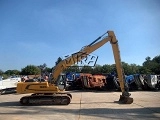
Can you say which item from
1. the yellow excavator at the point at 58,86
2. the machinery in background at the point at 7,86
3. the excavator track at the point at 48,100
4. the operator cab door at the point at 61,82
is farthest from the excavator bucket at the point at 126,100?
the machinery in background at the point at 7,86

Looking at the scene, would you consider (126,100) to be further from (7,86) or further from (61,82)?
(7,86)

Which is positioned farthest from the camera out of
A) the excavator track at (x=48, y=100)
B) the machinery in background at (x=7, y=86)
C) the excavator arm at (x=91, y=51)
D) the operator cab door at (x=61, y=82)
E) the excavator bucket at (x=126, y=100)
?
the machinery in background at (x=7, y=86)

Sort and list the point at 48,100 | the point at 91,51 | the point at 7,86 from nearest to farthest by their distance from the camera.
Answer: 1. the point at 48,100
2. the point at 91,51
3. the point at 7,86

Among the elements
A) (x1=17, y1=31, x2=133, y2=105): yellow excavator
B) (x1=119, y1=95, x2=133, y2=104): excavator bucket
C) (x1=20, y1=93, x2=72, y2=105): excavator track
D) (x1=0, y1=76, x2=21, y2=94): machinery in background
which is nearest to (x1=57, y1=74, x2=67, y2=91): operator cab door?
(x1=17, y1=31, x2=133, y2=105): yellow excavator

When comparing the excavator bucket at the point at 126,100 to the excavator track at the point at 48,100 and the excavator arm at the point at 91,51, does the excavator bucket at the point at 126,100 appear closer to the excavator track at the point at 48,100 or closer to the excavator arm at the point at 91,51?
the excavator arm at the point at 91,51

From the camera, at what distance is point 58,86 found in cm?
1664

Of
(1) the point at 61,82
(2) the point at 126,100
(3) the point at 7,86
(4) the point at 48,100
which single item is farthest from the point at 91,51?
(3) the point at 7,86

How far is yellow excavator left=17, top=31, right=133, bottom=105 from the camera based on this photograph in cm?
1585

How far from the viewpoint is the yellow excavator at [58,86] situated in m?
15.9

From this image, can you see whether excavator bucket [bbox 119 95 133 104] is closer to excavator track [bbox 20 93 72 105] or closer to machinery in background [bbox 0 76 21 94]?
excavator track [bbox 20 93 72 105]

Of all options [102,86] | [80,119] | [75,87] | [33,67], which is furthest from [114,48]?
[33,67]

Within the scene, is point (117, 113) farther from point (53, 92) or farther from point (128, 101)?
point (53, 92)

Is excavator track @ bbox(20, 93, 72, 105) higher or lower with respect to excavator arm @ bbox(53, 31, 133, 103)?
lower

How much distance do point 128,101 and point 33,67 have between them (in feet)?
374
